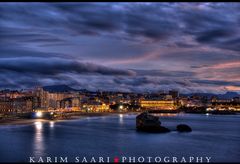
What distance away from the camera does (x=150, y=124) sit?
40344 millimetres

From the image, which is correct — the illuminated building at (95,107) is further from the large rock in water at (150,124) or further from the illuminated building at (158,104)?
the large rock in water at (150,124)

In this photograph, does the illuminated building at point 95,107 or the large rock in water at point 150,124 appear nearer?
the large rock in water at point 150,124

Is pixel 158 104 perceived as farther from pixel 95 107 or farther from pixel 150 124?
Answer: pixel 150 124

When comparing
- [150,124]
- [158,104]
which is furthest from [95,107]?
[150,124]

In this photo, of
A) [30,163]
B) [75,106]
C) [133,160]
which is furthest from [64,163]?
[75,106]

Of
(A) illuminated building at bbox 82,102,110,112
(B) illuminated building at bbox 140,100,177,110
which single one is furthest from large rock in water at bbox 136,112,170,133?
(B) illuminated building at bbox 140,100,177,110

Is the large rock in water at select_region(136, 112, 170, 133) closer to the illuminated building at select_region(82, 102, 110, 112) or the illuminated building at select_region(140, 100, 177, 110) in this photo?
the illuminated building at select_region(82, 102, 110, 112)

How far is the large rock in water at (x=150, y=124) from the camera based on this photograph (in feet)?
127

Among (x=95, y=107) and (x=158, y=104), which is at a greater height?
(x=158, y=104)

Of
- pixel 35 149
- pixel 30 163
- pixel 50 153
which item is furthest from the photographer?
pixel 35 149

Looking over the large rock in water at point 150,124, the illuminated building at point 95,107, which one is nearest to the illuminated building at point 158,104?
the illuminated building at point 95,107

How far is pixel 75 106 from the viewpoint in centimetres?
14425

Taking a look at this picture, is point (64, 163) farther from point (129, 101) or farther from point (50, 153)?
point (129, 101)

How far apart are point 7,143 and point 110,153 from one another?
30.3 ft
